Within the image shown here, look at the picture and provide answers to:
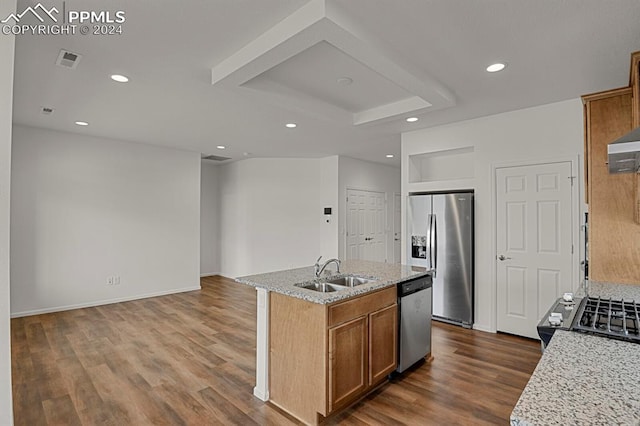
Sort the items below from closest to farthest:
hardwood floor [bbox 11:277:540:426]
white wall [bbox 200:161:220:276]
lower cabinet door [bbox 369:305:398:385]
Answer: hardwood floor [bbox 11:277:540:426] < lower cabinet door [bbox 369:305:398:385] < white wall [bbox 200:161:220:276]

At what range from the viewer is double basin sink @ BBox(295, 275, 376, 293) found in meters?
2.70

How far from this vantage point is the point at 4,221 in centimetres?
156

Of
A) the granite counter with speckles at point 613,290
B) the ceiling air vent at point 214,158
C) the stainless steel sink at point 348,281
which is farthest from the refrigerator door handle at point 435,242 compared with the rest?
the ceiling air vent at point 214,158

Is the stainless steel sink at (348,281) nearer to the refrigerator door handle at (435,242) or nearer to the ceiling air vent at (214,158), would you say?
the refrigerator door handle at (435,242)

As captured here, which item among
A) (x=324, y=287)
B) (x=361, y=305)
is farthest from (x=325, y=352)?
(x=324, y=287)

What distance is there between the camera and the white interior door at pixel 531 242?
3600mm

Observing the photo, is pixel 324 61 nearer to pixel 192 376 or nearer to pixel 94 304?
pixel 192 376

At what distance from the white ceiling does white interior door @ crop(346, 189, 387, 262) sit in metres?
2.70

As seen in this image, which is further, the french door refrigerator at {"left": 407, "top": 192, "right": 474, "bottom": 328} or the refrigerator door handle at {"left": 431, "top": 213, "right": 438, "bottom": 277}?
→ the refrigerator door handle at {"left": 431, "top": 213, "right": 438, "bottom": 277}

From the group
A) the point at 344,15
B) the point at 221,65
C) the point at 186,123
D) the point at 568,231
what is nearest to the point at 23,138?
the point at 186,123

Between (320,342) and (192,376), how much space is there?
4.77 ft

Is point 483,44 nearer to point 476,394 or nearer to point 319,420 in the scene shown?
point 476,394

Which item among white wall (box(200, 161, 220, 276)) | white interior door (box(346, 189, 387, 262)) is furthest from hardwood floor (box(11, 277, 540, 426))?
white wall (box(200, 161, 220, 276))

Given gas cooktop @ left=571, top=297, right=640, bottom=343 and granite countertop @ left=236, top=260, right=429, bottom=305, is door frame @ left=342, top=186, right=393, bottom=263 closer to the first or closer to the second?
granite countertop @ left=236, top=260, right=429, bottom=305
